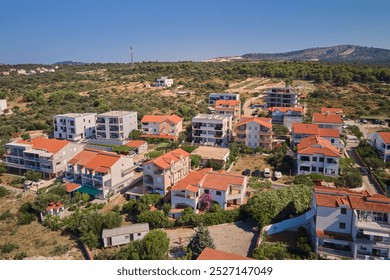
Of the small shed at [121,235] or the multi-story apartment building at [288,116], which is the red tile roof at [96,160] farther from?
the multi-story apartment building at [288,116]

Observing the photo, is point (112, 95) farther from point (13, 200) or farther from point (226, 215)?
point (226, 215)

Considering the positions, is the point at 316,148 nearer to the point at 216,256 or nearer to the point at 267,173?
the point at 267,173

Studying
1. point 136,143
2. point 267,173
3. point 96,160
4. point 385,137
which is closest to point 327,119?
point 385,137

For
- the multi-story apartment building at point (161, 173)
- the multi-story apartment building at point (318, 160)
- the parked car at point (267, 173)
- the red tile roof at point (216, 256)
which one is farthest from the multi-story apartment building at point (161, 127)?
the red tile roof at point (216, 256)

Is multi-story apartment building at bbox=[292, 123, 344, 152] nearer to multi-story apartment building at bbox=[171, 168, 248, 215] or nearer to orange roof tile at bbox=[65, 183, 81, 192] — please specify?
multi-story apartment building at bbox=[171, 168, 248, 215]

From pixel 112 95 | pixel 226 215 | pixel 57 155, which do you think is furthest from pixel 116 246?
pixel 112 95
